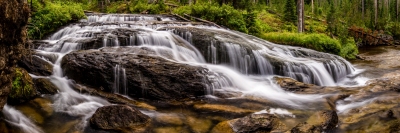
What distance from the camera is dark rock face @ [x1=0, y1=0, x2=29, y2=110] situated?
477cm

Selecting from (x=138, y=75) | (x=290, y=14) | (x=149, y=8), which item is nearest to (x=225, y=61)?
(x=138, y=75)

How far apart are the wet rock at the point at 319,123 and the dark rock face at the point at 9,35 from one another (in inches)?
213

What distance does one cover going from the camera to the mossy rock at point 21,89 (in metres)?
7.35

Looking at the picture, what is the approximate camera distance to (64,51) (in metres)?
11.3

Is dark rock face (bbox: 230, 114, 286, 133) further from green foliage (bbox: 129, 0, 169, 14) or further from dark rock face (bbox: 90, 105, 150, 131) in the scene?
green foliage (bbox: 129, 0, 169, 14)

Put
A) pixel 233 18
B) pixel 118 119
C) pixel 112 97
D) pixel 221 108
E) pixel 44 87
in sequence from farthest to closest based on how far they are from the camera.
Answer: pixel 233 18
pixel 112 97
pixel 44 87
pixel 221 108
pixel 118 119

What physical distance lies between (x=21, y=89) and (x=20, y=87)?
6cm

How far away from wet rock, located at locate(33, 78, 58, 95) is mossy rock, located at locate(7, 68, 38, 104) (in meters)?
0.22

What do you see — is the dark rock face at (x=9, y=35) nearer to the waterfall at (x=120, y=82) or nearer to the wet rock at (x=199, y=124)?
the waterfall at (x=120, y=82)

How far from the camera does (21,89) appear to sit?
24.7ft

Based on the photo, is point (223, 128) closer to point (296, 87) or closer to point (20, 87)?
point (296, 87)

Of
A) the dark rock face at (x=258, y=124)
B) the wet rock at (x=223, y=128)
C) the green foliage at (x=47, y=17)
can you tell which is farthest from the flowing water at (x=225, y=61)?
the wet rock at (x=223, y=128)

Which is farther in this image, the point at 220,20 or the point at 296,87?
the point at 220,20

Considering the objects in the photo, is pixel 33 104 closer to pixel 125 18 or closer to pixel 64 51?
pixel 64 51
